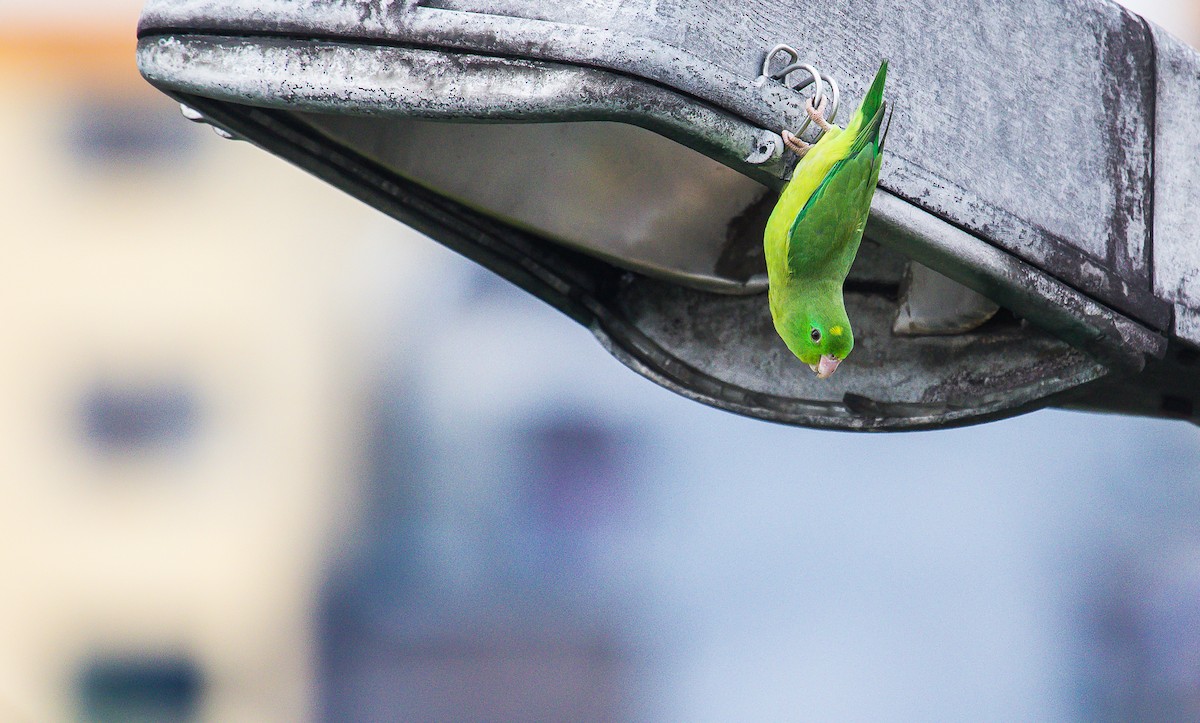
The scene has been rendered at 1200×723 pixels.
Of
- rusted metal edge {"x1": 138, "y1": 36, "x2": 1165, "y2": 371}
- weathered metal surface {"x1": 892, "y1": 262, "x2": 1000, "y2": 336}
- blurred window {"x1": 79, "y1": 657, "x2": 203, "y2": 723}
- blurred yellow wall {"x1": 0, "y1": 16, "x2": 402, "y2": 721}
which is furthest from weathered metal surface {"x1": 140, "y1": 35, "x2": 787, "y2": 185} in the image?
blurred window {"x1": 79, "y1": 657, "x2": 203, "y2": 723}

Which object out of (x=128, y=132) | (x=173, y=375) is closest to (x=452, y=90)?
(x=173, y=375)

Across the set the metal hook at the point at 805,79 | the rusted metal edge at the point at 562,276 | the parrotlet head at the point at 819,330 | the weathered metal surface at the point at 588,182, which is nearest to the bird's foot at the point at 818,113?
the metal hook at the point at 805,79

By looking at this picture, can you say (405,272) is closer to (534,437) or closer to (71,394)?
(534,437)

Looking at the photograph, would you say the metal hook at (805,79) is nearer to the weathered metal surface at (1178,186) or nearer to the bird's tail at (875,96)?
the bird's tail at (875,96)

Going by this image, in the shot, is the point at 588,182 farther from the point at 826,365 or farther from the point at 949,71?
the point at 949,71

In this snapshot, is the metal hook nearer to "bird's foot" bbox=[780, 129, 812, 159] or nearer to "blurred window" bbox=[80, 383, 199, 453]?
"bird's foot" bbox=[780, 129, 812, 159]

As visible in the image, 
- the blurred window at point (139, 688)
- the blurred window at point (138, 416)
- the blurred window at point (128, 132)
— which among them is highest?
the blurred window at point (128, 132)
